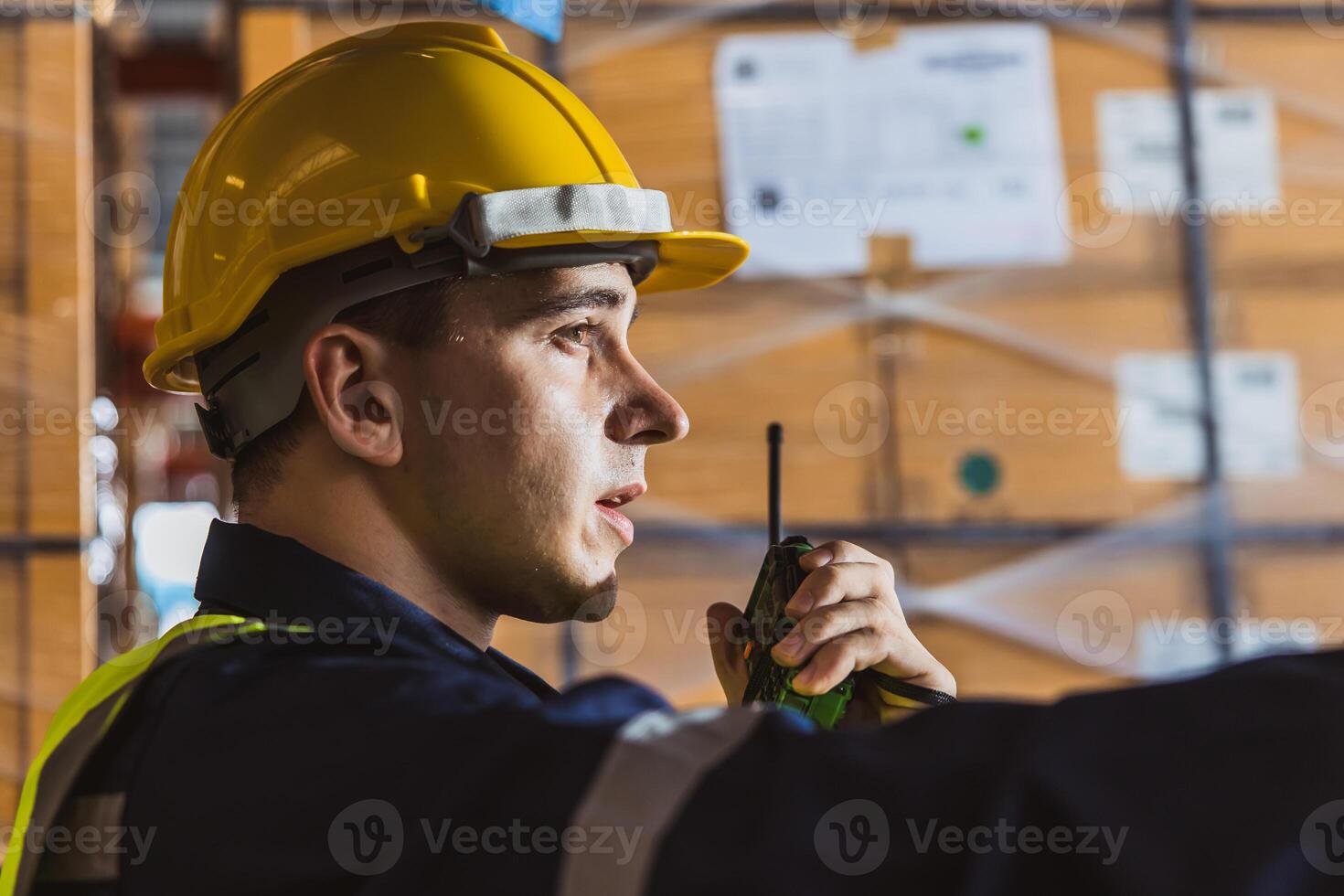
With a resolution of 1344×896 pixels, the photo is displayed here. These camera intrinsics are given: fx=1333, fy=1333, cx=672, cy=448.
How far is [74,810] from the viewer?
4.10 ft

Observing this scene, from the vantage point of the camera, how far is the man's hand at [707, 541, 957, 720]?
62.4 inches

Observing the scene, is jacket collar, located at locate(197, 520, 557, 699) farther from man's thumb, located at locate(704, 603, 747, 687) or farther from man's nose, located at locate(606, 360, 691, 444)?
man's thumb, located at locate(704, 603, 747, 687)

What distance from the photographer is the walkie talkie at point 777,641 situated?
158cm

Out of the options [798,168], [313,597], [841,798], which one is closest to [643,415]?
[313,597]

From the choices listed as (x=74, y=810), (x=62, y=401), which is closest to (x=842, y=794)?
(x=74, y=810)

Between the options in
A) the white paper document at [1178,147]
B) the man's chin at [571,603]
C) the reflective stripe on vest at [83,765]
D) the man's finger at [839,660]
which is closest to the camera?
the reflective stripe on vest at [83,765]

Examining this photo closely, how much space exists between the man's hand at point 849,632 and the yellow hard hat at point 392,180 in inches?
19.5

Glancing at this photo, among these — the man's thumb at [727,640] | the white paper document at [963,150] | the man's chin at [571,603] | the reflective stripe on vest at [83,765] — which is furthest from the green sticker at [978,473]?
the reflective stripe on vest at [83,765]

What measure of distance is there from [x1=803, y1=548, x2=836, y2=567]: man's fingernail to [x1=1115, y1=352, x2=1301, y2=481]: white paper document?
2.03 meters

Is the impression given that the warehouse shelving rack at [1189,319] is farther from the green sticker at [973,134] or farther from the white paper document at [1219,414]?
the green sticker at [973,134]

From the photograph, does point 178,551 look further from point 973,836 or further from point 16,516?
point 973,836

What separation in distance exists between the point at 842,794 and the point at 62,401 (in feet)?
10.5

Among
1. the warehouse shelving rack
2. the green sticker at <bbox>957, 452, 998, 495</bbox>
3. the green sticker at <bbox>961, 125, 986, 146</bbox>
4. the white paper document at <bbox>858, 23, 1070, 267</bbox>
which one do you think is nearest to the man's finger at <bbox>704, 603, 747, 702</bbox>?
the warehouse shelving rack

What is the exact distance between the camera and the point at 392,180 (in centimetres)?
167
